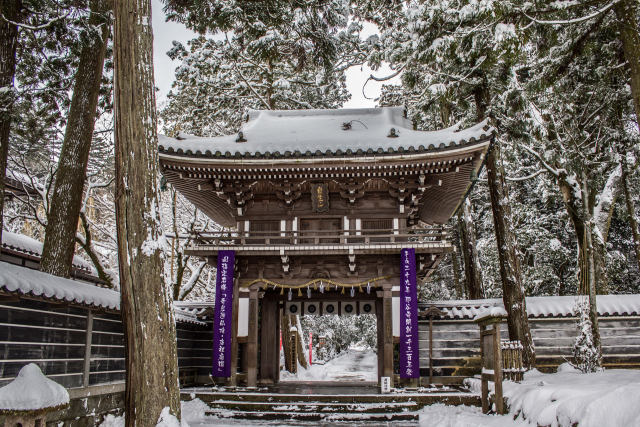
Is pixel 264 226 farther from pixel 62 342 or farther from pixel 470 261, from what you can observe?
pixel 470 261

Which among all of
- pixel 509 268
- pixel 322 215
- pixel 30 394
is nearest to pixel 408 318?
pixel 509 268

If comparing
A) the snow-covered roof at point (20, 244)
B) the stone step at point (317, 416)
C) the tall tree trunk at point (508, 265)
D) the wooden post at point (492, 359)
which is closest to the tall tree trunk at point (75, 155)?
the stone step at point (317, 416)

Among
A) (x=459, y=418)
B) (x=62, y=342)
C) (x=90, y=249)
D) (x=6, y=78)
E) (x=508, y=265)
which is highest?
(x=6, y=78)

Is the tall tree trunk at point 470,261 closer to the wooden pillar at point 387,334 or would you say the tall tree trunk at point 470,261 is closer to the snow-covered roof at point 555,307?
the snow-covered roof at point 555,307

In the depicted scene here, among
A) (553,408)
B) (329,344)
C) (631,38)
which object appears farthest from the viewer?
(329,344)

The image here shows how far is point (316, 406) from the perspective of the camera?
34.9 ft

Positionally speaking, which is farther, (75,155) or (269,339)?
(269,339)

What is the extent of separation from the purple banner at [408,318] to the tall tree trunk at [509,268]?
2.26 m

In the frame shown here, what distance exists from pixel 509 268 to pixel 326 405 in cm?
565

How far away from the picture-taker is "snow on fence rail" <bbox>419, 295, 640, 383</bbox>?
1267 cm

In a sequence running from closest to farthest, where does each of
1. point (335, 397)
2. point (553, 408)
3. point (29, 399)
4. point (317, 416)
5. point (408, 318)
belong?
point (29, 399), point (553, 408), point (317, 416), point (335, 397), point (408, 318)

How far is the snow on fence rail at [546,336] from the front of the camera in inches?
499

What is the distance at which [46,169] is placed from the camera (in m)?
18.3

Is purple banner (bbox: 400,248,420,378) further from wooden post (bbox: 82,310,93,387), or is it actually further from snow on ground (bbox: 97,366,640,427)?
wooden post (bbox: 82,310,93,387)
